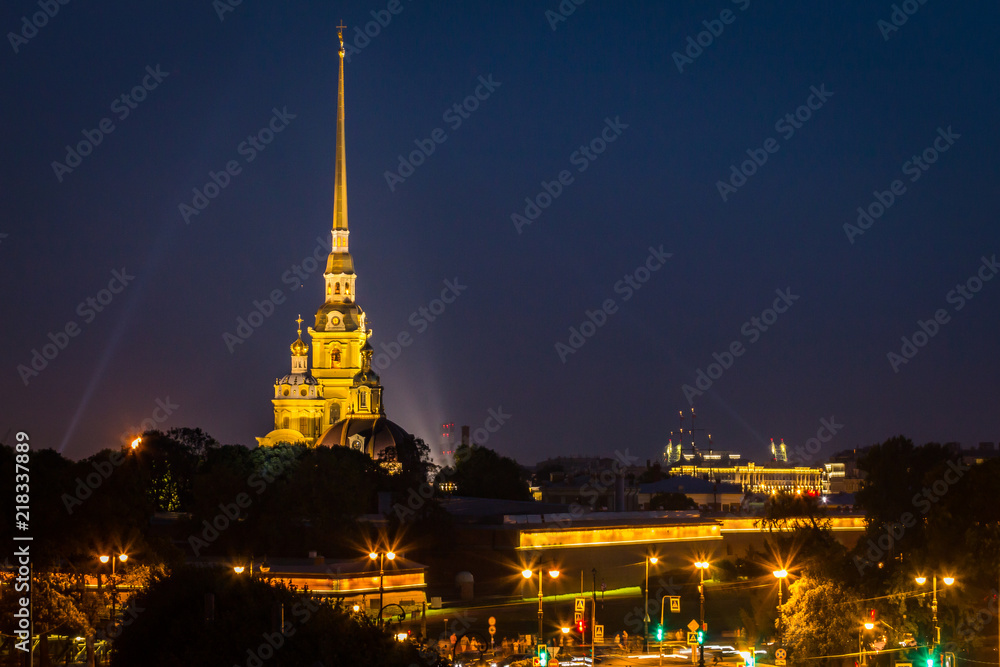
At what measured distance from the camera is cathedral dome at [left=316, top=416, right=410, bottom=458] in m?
117

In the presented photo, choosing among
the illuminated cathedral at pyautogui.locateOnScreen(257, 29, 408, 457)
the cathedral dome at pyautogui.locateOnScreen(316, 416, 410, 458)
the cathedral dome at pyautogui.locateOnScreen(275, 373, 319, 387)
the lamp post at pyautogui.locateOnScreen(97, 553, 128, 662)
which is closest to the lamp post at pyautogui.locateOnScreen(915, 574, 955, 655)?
the lamp post at pyautogui.locateOnScreen(97, 553, 128, 662)

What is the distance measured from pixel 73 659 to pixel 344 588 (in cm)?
1080

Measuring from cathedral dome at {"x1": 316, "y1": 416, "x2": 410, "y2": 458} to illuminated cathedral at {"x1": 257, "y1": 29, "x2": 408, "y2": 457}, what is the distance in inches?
281

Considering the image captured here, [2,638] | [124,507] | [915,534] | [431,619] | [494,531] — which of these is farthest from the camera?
[494,531]

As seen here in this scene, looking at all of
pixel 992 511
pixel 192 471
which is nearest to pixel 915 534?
pixel 992 511

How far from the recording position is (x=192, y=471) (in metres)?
90.4

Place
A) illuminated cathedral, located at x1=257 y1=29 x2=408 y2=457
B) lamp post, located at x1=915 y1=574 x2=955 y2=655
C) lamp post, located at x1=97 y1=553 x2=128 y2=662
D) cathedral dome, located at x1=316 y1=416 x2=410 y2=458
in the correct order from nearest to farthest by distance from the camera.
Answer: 1. lamp post, located at x1=97 y1=553 x2=128 y2=662
2. lamp post, located at x1=915 y1=574 x2=955 y2=655
3. cathedral dome, located at x1=316 y1=416 x2=410 y2=458
4. illuminated cathedral, located at x1=257 y1=29 x2=408 y2=457

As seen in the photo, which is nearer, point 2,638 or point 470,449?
point 2,638

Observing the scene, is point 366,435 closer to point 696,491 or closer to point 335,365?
point 335,365

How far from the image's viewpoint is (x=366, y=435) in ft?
387

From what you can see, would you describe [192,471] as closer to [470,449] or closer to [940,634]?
[470,449]

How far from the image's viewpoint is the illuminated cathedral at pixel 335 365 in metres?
133

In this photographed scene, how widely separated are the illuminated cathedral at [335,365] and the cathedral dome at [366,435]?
713 cm

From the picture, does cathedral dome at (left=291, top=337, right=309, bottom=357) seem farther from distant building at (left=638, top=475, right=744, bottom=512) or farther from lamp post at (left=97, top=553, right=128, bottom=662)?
lamp post at (left=97, top=553, right=128, bottom=662)
